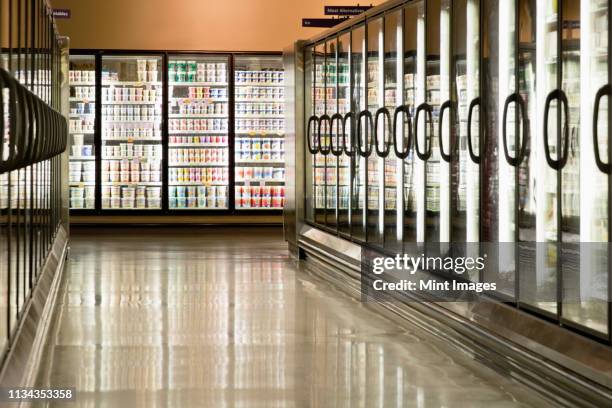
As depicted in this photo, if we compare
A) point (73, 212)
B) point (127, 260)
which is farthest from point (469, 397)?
point (73, 212)

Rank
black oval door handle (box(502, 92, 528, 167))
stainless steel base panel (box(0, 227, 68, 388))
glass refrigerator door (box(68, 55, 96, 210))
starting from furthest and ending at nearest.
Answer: glass refrigerator door (box(68, 55, 96, 210)), black oval door handle (box(502, 92, 528, 167)), stainless steel base panel (box(0, 227, 68, 388))

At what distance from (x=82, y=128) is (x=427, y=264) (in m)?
8.81

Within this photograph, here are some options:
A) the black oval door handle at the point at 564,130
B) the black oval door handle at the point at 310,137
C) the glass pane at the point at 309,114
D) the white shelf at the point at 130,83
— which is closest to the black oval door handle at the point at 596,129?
the black oval door handle at the point at 564,130

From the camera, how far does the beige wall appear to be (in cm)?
1469

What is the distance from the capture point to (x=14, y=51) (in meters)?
4.52

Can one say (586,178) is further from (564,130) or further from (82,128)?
(82,128)

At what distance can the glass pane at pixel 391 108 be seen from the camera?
297 inches

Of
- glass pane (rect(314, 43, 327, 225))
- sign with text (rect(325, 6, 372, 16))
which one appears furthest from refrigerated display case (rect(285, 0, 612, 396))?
sign with text (rect(325, 6, 372, 16))

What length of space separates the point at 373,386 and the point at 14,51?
2.16 meters

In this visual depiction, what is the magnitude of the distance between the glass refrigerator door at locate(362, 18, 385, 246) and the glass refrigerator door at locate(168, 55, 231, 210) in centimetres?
665

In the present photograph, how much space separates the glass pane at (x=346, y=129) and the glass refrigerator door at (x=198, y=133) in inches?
220

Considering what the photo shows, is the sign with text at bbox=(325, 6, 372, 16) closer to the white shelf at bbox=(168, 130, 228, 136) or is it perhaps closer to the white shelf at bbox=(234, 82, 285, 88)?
the white shelf at bbox=(234, 82, 285, 88)

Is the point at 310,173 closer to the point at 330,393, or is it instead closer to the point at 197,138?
the point at 197,138

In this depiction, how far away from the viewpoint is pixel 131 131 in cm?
1490
